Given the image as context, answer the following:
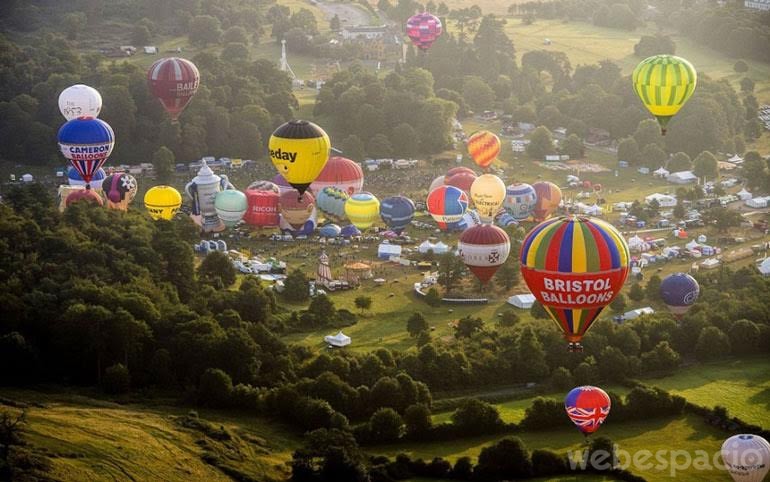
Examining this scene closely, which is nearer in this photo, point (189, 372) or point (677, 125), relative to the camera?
point (189, 372)

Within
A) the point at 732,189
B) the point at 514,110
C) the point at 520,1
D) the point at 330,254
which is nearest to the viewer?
the point at 330,254

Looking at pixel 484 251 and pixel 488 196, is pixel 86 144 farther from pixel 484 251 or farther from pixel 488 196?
pixel 484 251

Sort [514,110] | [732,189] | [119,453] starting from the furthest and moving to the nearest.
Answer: [514,110] → [732,189] → [119,453]

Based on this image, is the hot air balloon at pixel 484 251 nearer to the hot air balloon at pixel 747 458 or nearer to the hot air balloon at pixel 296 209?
the hot air balloon at pixel 296 209

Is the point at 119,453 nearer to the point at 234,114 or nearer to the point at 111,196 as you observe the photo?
the point at 111,196

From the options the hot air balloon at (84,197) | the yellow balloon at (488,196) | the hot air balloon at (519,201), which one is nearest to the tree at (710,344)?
the yellow balloon at (488,196)

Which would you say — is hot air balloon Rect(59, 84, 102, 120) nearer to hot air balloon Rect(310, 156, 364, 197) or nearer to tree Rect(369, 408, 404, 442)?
hot air balloon Rect(310, 156, 364, 197)

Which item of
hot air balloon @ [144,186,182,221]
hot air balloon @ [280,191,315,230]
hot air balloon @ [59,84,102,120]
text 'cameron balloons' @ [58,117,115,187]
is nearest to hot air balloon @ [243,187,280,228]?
hot air balloon @ [280,191,315,230]

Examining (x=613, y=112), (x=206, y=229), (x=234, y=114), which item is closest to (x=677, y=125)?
(x=613, y=112)
